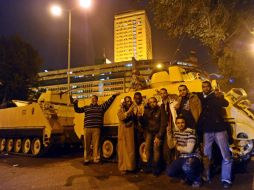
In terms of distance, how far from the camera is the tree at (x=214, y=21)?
9.79 metres

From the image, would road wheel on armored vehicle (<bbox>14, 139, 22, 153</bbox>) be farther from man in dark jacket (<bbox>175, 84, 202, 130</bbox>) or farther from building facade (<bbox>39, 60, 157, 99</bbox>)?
building facade (<bbox>39, 60, 157, 99</bbox>)

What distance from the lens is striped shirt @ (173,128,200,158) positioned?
5660mm

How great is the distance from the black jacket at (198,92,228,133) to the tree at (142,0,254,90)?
195 inches

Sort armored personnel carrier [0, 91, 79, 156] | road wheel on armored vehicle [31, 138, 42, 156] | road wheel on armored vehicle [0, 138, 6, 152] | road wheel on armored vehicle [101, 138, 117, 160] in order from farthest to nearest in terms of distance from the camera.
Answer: road wheel on armored vehicle [0, 138, 6, 152] → road wheel on armored vehicle [31, 138, 42, 156] → armored personnel carrier [0, 91, 79, 156] → road wheel on armored vehicle [101, 138, 117, 160]

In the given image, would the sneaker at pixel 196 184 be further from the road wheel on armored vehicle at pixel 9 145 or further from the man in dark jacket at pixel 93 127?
the road wheel on armored vehicle at pixel 9 145

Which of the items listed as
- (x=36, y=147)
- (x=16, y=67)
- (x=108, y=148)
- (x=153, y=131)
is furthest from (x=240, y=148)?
(x=16, y=67)

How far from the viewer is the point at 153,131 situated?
6992mm

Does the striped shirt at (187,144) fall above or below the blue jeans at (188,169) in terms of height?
above

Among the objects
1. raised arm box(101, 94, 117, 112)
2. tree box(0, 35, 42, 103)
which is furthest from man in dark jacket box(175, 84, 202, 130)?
tree box(0, 35, 42, 103)

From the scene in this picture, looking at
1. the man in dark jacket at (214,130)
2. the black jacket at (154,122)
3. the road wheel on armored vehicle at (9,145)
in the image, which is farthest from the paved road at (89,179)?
the road wheel on armored vehicle at (9,145)

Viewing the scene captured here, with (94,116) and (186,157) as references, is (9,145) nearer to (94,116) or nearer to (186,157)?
(94,116)

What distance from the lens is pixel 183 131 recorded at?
583cm

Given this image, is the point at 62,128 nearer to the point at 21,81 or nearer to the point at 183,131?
the point at 183,131

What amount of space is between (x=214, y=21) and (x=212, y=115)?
17.6 ft
